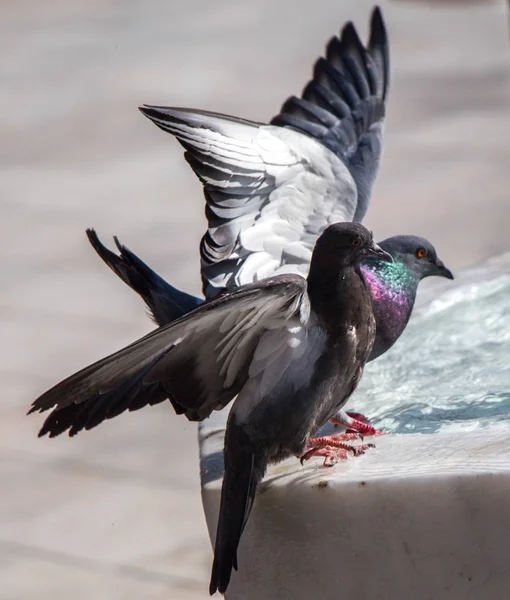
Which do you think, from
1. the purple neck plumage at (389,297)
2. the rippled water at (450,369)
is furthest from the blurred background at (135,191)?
the purple neck plumage at (389,297)

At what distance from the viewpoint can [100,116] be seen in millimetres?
9070

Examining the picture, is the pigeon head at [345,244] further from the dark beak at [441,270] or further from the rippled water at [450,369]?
the dark beak at [441,270]

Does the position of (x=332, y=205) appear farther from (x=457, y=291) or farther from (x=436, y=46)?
(x=436, y=46)

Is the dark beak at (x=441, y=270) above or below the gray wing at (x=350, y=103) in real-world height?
below

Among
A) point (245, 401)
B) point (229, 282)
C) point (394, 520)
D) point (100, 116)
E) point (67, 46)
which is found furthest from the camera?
point (67, 46)

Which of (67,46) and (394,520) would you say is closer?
(394,520)

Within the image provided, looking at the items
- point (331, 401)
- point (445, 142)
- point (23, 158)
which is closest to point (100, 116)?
point (23, 158)

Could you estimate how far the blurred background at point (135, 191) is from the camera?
175 inches

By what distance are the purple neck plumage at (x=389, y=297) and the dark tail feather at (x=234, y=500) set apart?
761 mm

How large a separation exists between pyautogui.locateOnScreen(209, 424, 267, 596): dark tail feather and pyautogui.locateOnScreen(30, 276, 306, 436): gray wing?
0.11 m

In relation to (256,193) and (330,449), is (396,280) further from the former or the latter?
(330,449)

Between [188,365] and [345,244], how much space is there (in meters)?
0.46

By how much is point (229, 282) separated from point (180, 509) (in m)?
1.52

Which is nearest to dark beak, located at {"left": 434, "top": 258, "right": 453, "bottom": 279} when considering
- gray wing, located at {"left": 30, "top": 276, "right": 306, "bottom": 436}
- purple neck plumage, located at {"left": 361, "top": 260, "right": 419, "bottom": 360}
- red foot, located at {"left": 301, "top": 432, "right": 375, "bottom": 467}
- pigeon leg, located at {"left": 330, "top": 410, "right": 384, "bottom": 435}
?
purple neck plumage, located at {"left": 361, "top": 260, "right": 419, "bottom": 360}
